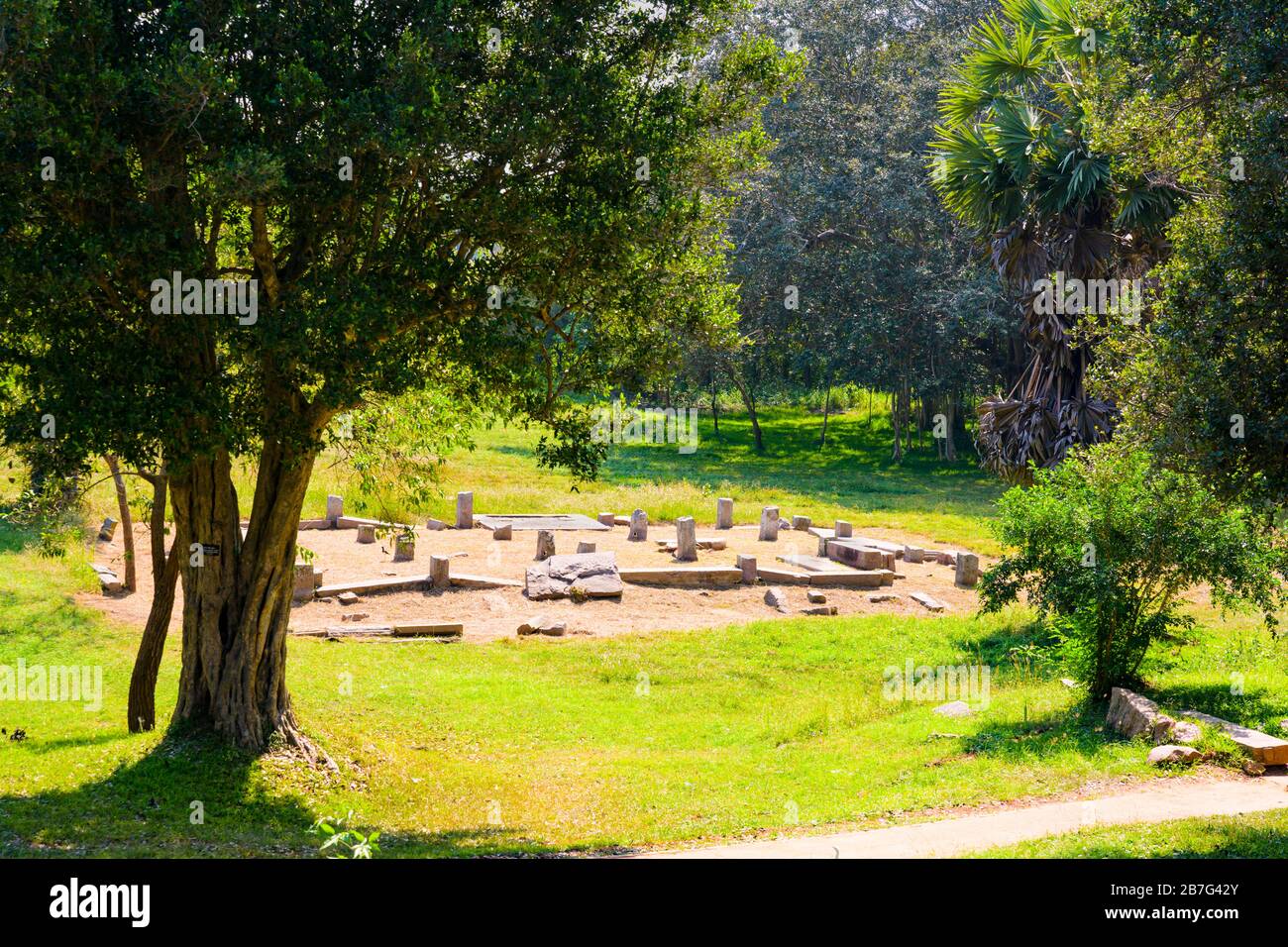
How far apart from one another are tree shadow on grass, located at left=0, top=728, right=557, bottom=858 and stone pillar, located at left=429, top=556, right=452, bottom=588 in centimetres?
1079

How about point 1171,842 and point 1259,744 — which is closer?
point 1171,842

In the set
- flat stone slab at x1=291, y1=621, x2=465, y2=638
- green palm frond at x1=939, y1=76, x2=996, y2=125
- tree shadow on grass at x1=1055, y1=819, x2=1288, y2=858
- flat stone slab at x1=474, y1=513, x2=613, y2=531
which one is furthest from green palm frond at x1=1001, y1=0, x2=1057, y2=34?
tree shadow on grass at x1=1055, y1=819, x2=1288, y2=858

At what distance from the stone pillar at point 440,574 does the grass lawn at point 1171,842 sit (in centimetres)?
1581

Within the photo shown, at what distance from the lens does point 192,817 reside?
10.9 meters

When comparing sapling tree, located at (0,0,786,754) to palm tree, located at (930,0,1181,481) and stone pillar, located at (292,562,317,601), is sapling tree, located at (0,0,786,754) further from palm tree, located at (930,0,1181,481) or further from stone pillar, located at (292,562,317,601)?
palm tree, located at (930,0,1181,481)

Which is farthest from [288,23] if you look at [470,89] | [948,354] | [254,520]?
[948,354]

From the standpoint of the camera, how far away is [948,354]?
146 ft

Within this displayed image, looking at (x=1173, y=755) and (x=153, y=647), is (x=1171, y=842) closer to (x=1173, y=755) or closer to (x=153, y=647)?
(x=1173, y=755)

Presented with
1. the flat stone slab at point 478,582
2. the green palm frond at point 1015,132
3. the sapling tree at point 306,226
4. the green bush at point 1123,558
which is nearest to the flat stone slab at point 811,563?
the flat stone slab at point 478,582

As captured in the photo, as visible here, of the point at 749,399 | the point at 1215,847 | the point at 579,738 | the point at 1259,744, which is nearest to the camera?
the point at 1215,847

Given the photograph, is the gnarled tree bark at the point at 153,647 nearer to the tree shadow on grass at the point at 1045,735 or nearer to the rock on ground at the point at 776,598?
the tree shadow on grass at the point at 1045,735

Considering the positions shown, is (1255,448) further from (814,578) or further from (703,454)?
(703,454)

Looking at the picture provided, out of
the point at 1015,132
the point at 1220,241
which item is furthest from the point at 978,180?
Result: the point at 1220,241

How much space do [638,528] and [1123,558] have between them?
15.8m
